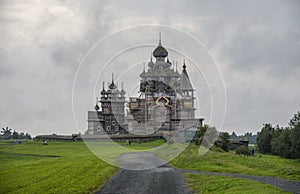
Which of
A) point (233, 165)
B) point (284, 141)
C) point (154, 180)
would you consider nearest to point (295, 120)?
point (284, 141)

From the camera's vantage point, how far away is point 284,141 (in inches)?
3497

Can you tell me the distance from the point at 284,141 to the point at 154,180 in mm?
57091

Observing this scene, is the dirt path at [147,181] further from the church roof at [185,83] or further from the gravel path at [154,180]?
the church roof at [185,83]

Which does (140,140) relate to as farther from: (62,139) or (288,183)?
(288,183)

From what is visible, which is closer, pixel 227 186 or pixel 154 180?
pixel 227 186

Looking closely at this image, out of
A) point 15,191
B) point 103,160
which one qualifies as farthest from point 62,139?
point 15,191

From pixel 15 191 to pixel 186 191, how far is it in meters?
11.2

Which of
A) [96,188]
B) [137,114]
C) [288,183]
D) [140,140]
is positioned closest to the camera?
[96,188]

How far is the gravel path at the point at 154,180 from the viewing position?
31.9m

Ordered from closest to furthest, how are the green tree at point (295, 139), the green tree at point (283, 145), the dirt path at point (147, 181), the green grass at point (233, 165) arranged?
the dirt path at point (147, 181) < the green grass at point (233, 165) < the green tree at point (295, 139) < the green tree at point (283, 145)

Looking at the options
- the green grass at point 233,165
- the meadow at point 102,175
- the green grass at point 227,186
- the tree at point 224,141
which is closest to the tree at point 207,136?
the tree at point 224,141

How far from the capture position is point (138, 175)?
4028 centimetres

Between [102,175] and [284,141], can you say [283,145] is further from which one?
[102,175]

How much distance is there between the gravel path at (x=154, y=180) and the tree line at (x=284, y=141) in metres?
38.2
